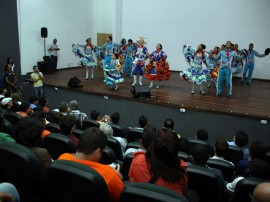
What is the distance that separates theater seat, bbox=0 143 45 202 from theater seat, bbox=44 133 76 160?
653 millimetres

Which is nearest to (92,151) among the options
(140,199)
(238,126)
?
(140,199)

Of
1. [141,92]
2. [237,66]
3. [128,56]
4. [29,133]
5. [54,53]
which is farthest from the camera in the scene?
[54,53]

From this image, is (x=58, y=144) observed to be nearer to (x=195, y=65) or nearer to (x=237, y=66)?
(x=195, y=65)

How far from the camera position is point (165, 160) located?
6.47 ft

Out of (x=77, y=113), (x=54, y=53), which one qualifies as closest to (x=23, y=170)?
(x=77, y=113)

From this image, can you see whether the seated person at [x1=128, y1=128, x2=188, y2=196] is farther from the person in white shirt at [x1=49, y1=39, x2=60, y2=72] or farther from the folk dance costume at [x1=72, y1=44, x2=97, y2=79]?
the person in white shirt at [x1=49, y1=39, x2=60, y2=72]

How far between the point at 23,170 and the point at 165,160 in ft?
3.03

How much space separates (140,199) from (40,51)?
401 inches

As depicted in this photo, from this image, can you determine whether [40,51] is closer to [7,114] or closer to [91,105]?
[91,105]

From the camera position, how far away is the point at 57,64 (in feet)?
38.5

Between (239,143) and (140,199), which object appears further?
(239,143)

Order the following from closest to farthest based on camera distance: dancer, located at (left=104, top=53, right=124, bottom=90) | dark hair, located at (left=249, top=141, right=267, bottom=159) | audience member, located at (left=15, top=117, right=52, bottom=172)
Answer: audience member, located at (left=15, top=117, right=52, bottom=172), dark hair, located at (left=249, top=141, right=267, bottom=159), dancer, located at (left=104, top=53, right=124, bottom=90)

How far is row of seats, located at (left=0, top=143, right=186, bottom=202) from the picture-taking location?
153 centimetres

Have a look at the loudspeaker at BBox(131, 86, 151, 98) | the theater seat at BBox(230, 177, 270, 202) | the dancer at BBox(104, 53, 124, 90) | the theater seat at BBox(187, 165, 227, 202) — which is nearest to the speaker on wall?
the dancer at BBox(104, 53, 124, 90)
